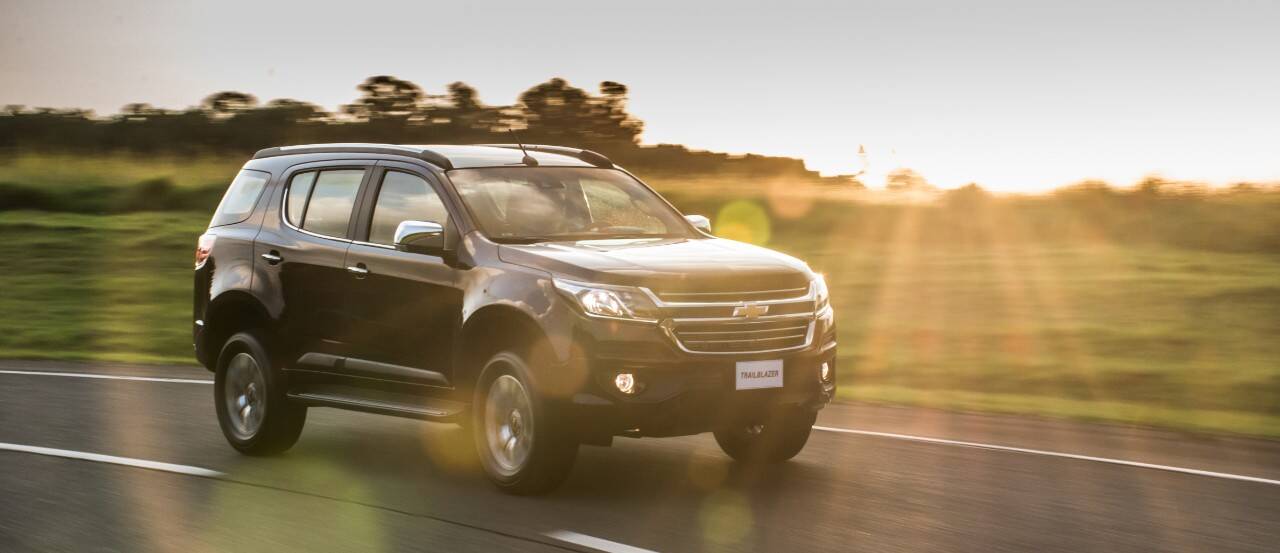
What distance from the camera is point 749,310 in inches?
320

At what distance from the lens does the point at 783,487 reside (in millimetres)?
8656

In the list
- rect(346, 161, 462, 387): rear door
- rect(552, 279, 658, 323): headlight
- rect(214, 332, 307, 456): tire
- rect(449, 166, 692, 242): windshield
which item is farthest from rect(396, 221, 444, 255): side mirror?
rect(214, 332, 307, 456): tire

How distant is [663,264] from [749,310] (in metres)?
0.51

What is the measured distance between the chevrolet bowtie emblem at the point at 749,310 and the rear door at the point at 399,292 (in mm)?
1536

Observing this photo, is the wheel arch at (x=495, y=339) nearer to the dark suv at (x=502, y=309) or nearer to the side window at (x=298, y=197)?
the dark suv at (x=502, y=309)

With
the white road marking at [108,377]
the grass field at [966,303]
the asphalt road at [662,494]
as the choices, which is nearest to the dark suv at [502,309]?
the asphalt road at [662,494]

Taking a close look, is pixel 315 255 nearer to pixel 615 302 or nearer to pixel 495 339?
pixel 495 339

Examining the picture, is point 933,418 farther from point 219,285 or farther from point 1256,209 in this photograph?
point 1256,209

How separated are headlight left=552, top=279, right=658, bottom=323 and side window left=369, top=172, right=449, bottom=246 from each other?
143 cm

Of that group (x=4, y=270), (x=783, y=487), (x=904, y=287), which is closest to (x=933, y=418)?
(x=783, y=487)

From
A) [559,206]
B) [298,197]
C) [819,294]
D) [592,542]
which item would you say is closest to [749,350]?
[819,294]

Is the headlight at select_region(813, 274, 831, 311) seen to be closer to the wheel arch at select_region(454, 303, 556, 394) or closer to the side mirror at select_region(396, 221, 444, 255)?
the wheel arch at select_region(454, 303, 556, 394)

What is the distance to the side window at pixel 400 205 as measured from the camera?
9065mm

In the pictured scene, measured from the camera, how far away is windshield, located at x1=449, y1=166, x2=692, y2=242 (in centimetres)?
885
